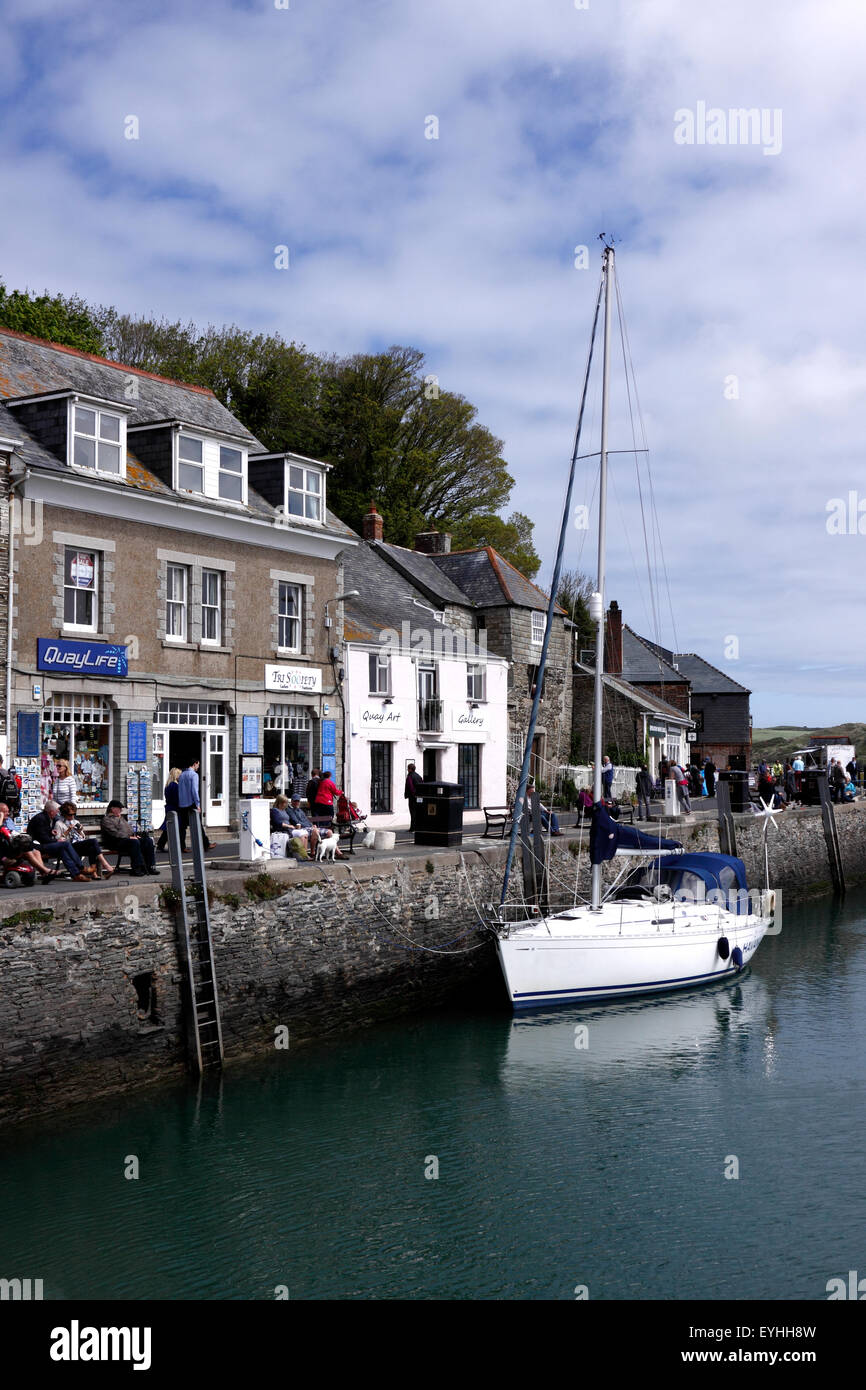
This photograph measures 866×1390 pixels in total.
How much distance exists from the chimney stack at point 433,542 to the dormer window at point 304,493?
14420mm

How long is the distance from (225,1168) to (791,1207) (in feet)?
19.7

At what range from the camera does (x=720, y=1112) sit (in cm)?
1485

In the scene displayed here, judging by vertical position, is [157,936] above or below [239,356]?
below

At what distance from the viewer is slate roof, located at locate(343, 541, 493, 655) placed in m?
30.9

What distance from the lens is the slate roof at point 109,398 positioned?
878 inches

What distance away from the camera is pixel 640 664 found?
58312mm

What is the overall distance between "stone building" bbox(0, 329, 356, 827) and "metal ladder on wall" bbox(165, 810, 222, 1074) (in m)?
6.28

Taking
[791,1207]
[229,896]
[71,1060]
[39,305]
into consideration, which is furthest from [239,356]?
[791,1207]

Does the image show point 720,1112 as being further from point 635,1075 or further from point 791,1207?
point 791,1207

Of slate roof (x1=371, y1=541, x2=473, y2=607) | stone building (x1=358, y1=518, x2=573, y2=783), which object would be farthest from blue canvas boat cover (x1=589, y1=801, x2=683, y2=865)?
slate roof (x1=371, y1=541, x2=473, y2=607)

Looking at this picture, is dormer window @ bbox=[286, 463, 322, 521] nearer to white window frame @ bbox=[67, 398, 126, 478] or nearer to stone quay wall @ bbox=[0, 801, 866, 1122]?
white window frame @ bbox=[67, 398, 126, 478]

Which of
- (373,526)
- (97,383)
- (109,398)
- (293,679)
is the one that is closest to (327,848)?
(293,679)

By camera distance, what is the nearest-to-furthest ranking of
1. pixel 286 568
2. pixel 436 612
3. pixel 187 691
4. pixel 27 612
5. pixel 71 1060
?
pixel 71 1060 → pixel 27 612 → pixel 187 691 → pixel 286 568 → pixel 436 612

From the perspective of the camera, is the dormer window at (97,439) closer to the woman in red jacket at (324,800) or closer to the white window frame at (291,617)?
the white window frame at (291,617)
